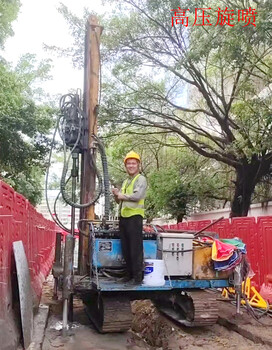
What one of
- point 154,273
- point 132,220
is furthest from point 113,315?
point 132,220

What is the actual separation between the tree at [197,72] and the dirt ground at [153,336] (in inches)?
243

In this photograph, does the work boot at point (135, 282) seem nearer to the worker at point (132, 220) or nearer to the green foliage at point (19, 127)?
the worker at point (132, 220)

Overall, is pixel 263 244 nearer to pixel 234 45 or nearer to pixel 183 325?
pixel 183 325

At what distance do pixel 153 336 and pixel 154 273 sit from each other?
1.32 m

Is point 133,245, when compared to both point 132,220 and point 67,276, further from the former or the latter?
point 67,276

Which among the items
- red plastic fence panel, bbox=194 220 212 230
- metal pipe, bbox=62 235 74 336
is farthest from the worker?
red plastic fence panel, bbox=194 220 212 230

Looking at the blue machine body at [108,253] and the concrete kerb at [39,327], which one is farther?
the blue machine body at [108,253]

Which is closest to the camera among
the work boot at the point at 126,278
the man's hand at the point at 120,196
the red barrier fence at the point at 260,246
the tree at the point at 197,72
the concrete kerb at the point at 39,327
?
the concrete kerb at the point at 39,327

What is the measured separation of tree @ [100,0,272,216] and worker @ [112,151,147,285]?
5.47m

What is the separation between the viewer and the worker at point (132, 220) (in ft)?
19.6

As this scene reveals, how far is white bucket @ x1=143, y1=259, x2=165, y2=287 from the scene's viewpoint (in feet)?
20.2

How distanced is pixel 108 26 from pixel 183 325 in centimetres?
1053

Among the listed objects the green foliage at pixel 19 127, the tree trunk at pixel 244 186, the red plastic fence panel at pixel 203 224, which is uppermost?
the green foliage at pixel 19 127

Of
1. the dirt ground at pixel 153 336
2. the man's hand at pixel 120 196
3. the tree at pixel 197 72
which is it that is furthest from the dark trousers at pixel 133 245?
the tree at pixel 197 72
